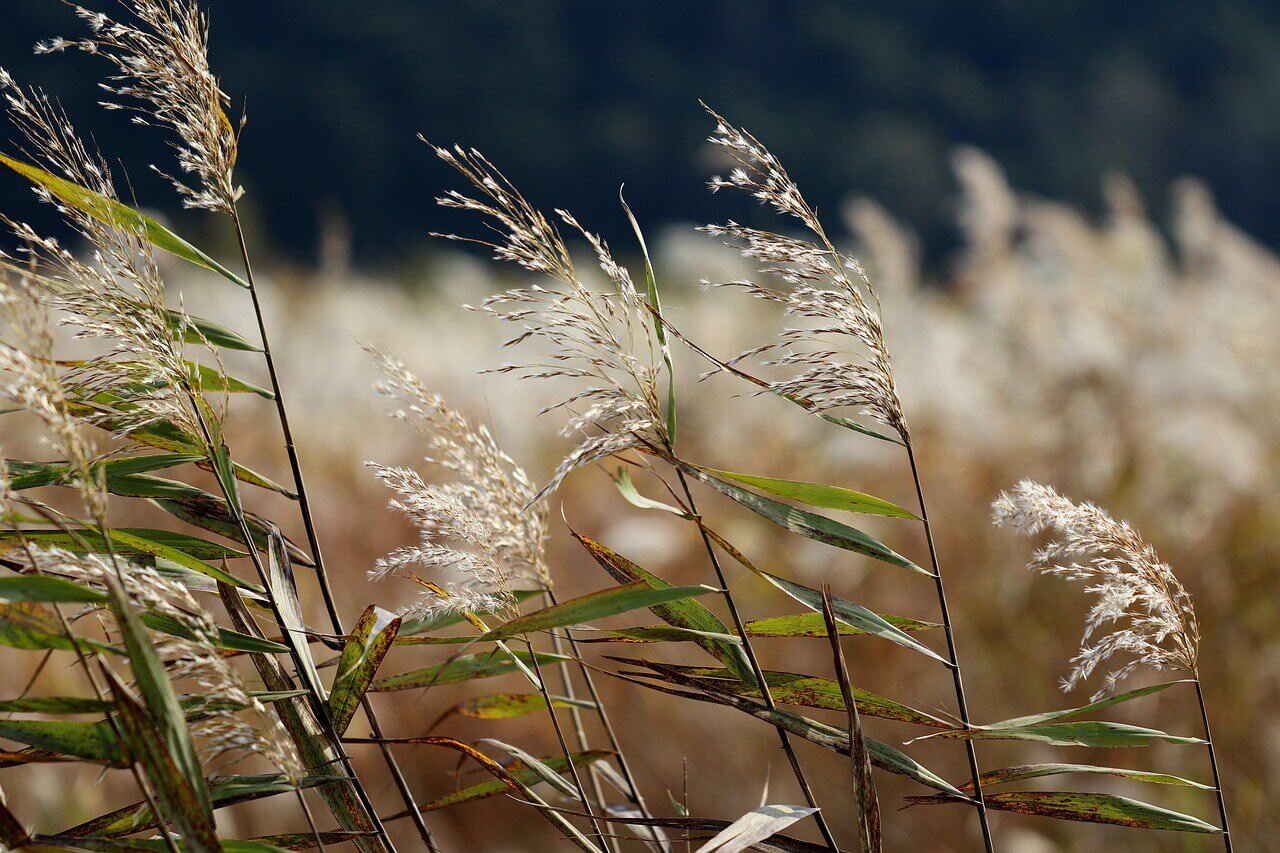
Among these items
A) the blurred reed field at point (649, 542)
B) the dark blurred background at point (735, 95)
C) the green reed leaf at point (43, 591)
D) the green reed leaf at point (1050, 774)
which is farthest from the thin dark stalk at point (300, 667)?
the dark blurred background at point (735, 95)

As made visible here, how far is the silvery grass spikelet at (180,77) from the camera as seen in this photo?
550 millimetres

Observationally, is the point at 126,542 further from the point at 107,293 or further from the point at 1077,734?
the point at 1077,734

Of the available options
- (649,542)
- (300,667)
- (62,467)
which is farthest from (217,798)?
(649,542)

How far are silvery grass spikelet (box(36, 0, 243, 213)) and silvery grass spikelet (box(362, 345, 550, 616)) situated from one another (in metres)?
0.13

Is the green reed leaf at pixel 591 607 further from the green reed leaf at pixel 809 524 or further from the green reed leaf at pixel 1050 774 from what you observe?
the green reed leaf at pixel 1050 774

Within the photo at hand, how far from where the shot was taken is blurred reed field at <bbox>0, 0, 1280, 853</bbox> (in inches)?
20.5

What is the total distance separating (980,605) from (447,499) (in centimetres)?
175

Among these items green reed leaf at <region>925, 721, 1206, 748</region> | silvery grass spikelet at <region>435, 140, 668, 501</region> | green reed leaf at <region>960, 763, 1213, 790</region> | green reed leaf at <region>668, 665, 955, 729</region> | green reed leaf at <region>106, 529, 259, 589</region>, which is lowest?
green reed leaf at <region>960, 763, 1213, 790</region>

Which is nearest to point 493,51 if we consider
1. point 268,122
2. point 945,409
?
point 268,122

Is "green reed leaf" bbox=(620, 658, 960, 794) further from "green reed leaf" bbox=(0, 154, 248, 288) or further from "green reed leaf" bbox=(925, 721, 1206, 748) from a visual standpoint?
"green reed leaf" bbox=(0, 154, 248, 288)

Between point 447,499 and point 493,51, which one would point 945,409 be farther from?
point 493,51

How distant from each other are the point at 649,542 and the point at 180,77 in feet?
5.38

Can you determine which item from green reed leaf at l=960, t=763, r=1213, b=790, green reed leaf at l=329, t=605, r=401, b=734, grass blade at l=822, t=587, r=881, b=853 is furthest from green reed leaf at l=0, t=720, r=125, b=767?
green reed leaf at l=960, t=763, r=1213, b=790

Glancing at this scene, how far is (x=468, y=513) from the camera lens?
1.94 feet
